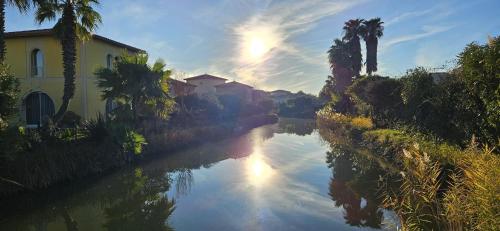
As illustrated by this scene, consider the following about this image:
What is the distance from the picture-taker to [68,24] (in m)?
18.8

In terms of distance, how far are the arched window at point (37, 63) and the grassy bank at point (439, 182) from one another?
21251 mm

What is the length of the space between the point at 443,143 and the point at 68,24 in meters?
17.9

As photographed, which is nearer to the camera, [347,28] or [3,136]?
[3,136]

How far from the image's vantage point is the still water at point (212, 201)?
9219 mm

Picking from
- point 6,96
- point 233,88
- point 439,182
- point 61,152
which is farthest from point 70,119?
point 233,88

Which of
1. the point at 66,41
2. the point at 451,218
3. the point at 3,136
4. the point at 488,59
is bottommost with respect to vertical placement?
the point at 451,218

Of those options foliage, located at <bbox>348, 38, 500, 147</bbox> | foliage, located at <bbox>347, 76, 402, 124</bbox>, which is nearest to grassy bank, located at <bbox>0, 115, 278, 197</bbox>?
foliage, located at <bbox>348, 38, 500, 147</bbox>

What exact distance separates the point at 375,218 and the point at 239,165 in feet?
30.2

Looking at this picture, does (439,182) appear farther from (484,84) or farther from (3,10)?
(3,10)

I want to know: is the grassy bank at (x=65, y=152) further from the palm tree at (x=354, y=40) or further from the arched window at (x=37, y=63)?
the palm tree at (x=354, y=40)

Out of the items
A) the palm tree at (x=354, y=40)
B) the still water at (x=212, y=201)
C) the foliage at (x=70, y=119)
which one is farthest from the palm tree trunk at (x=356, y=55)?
the foliage at (x=70, y=119)

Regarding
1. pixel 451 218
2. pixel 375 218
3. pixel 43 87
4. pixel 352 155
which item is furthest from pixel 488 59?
pixel 43 87

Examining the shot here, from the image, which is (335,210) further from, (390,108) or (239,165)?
(390,108)

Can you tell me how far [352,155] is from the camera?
772 inches
